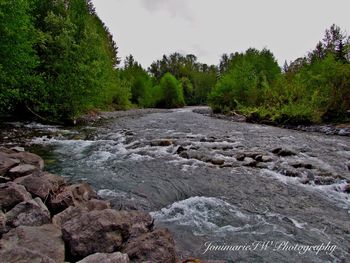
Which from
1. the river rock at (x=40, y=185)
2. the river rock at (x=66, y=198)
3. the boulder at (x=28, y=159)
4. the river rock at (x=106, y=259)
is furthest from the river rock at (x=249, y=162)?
the river rock at (x=106, y=259)

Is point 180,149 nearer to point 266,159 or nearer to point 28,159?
point 266,159

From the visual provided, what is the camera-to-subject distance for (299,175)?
29.8 ft

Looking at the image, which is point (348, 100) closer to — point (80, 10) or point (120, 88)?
point (80, 10)

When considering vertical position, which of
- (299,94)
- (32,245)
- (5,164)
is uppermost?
(299,94)

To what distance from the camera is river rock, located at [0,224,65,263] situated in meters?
3.46

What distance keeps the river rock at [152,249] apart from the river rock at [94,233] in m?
0.23

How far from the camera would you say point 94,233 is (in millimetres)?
4262

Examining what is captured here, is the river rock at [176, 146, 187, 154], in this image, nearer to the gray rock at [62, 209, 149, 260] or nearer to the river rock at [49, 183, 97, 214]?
the river rock at [49, 183, 97, 214]

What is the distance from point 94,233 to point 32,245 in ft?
2.73

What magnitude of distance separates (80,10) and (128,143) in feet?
63.4

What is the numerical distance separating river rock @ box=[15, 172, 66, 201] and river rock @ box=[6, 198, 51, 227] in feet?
3.23

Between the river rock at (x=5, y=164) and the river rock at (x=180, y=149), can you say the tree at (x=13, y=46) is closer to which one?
the river rock at (x=5, y=164)

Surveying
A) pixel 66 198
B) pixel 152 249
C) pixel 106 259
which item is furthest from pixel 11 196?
pixel 152 249

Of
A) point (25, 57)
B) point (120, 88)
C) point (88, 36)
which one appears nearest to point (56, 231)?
point (25, 57)
